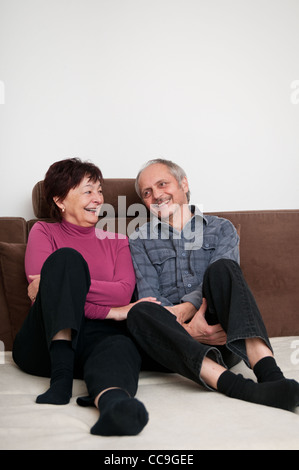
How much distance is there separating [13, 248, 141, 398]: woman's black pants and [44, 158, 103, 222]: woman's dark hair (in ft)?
1.72

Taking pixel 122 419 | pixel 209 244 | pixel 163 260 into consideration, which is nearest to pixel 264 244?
pixel 209 244

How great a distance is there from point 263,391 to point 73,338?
21.0 inches

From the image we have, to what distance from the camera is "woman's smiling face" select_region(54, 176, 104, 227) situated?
194 centimetres

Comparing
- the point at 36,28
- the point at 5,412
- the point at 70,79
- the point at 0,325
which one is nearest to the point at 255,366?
the point at 5,412

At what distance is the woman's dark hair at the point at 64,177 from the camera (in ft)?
6.40

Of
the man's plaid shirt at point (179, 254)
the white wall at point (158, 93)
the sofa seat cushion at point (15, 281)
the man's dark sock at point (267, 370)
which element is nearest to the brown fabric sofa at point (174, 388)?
the sofa seat cushion at point (15, 281)

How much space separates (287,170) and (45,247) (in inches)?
60.6

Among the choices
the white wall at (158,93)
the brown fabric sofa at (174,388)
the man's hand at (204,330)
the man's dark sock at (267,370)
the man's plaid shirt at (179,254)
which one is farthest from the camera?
the white wall at (158,93)

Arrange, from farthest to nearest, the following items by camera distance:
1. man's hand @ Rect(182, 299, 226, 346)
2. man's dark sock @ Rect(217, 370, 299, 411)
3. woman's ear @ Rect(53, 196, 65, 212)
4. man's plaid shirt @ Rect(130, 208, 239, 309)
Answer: woman's ear @ Rect(53, 196, 65, 212) → man's plaid shirt @ Rect(130, 208, 239, 309) → man's hand @ Rect(182, 299, 226, 346) → man's dark sock @ Rect(217, 370, 299, 411)

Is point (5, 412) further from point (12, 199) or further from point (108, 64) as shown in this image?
point (108, 64)

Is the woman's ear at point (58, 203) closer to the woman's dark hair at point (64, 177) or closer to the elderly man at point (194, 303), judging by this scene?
the woman's dark hair at point (64, 177)

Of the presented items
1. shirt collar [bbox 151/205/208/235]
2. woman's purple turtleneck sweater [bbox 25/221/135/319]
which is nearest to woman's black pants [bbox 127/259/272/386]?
woman's purple turtleneck sweater [bbox 25/221/135/319]

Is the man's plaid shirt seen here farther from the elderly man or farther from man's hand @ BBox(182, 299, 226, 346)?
man's hand @ BBox(182, 299, 226, 346)

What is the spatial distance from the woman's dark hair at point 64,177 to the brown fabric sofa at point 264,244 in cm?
17
